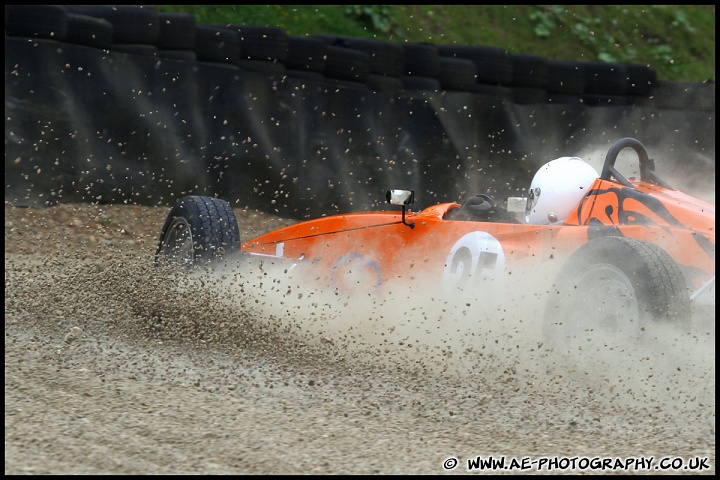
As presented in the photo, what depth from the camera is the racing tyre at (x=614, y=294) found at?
155 inches

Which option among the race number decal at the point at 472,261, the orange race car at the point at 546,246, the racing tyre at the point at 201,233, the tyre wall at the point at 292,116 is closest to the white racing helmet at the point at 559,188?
the orange race car at the point at 546,246

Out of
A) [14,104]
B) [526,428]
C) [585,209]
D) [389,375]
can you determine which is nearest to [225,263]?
[389,375]

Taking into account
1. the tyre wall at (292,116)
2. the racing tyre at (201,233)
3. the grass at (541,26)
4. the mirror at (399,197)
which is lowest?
the racing tyre at (201,233)

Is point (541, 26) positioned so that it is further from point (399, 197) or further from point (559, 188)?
point (399, 197)

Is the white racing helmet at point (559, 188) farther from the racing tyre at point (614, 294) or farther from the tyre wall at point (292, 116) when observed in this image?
the tyre wall at point (292, 116)

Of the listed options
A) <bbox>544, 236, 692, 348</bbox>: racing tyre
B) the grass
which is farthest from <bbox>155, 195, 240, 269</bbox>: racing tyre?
the grass

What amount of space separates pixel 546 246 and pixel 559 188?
22.0 inches

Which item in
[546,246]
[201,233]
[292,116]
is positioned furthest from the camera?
[292,116]

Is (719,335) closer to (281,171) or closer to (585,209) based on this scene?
(585,209)

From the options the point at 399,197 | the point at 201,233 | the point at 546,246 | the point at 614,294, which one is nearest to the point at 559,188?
the point at 546,246

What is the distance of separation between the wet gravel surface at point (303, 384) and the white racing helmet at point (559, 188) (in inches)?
31.4

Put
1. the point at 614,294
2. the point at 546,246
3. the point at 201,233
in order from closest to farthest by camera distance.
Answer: the point at 614,294 < the point at 546,246 < the point at 201,233

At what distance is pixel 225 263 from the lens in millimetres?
5789

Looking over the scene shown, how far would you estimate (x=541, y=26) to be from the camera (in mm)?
14156
